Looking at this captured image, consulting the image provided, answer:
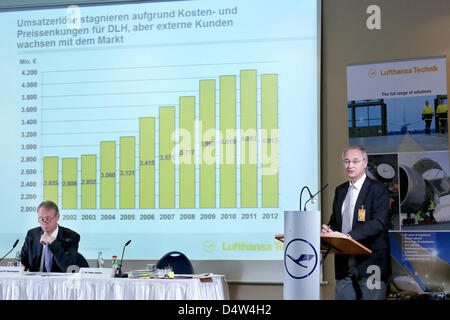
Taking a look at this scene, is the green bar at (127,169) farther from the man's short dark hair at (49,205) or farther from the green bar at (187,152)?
the man's short dark hair at (49,205)

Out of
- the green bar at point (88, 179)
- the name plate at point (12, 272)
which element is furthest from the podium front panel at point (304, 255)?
the green bar at point (88, 179)

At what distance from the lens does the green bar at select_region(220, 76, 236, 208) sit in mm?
5258

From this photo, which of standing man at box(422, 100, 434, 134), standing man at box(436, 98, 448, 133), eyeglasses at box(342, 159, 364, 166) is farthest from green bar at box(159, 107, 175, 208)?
standing man at box(436, 98, 448, 133)

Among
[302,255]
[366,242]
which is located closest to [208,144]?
[366,242]

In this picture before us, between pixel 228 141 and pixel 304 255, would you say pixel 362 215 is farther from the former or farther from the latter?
pixel 304 255

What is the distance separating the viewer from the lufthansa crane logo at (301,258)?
9.75ft

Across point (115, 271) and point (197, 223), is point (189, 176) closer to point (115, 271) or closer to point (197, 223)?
point (197, 223)

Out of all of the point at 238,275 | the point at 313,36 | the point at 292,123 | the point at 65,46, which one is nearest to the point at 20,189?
the point at 65,46

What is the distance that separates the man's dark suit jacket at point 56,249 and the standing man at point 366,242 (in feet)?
7.77

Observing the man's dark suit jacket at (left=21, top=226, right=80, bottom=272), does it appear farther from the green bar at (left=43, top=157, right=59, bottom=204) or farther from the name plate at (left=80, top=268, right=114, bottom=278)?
the name plate at (left=80, top=268, right=114, bottom=278)

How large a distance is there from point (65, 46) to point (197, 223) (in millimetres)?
2166

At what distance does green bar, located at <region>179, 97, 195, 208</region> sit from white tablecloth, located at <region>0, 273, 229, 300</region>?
1080 millimetres

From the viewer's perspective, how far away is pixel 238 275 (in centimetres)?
511

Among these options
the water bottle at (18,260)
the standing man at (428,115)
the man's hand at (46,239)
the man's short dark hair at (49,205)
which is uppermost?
the standing man at (428,115)
